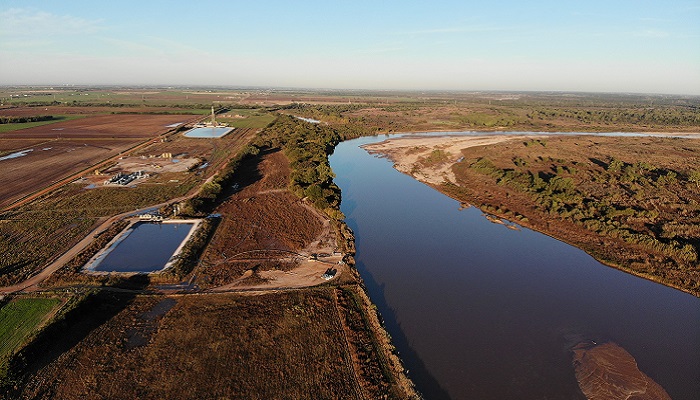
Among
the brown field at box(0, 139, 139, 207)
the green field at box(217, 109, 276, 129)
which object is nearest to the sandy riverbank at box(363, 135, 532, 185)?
the green field at box(217, 109, 276, 129)

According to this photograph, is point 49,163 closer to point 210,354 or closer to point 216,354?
point 210,354

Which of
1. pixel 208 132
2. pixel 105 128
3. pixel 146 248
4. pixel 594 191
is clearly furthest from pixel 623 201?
pixel 105 128

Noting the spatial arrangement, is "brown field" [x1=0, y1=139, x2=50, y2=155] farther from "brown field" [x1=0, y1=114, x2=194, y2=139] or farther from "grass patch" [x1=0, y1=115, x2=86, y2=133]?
"grass patch" [x1=0, y1=115, x2=86, y2=133]

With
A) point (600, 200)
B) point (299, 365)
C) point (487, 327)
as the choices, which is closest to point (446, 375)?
point (487, 327)

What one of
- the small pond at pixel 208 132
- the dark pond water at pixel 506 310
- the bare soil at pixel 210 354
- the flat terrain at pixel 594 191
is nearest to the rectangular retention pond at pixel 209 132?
the small pond at pixel 208 132

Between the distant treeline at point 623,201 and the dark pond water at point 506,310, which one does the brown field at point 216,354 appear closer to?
the dark pond water at point 506,310

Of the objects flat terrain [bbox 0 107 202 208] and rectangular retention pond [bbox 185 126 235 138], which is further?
rectangular retention pond [bbox 185 126 235 138]
